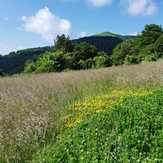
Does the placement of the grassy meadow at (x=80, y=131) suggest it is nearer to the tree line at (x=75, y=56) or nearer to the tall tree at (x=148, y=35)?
the tree line at (x=75, y=56)

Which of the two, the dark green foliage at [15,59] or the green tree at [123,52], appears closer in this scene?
the green tree at [123,52]

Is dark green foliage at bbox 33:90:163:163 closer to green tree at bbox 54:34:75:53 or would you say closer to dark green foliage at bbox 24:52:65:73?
dark green foliage at bbox 24:52:65:73

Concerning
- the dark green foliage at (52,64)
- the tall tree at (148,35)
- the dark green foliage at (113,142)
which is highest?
the tall tree at (148,35)

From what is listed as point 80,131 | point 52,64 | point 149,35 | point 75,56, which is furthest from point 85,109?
point 149,35

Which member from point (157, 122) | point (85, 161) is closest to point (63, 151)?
point (85, 161)

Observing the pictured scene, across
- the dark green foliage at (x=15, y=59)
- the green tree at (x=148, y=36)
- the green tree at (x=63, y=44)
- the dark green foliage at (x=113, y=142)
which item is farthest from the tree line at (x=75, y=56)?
the dark green foliage at (x=15, y=59)

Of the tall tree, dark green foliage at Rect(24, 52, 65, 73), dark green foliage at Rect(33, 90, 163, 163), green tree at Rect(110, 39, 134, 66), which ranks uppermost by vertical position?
the tall tree

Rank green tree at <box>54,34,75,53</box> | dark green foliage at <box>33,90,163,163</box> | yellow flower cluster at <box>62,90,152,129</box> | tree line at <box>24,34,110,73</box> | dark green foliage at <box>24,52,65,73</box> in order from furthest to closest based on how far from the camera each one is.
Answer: green tree at <box>54,34,75,53</box> → tree line at <box>24,34,110,73</box> → dark green foliage at <box>24,52,65,73</box> → yellow flower cluster at <box>62,90,152,129</box> → dark green foliage at <box>33,90,163,163</box>

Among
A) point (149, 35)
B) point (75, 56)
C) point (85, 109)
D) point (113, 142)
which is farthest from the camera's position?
point (149, 35)

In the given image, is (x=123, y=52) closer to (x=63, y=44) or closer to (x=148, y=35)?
(x=148, y=35)

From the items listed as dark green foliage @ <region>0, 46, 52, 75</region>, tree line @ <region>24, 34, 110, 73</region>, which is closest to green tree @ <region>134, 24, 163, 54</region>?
tree line @ <region>24, 34, 110, 73</region>

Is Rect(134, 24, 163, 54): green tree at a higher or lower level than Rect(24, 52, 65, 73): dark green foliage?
higher

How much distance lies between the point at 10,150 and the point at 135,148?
1597mm

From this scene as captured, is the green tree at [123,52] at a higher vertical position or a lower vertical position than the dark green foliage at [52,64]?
higher
